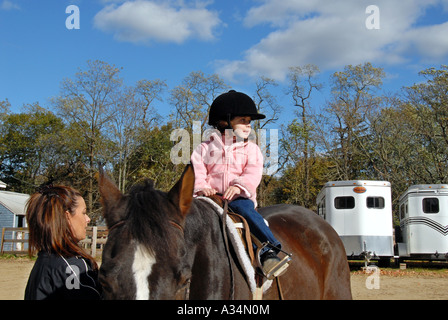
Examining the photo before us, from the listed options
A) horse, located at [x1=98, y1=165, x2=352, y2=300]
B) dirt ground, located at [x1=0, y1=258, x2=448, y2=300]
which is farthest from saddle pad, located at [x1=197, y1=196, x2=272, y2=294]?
dirt ground, located at [x1=0, y1=258, x2=448, y2=300]

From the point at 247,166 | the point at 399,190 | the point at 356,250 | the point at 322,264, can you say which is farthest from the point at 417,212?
the point at 247,166

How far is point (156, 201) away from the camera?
Result: 2176 millimetres

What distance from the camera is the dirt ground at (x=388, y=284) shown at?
1037 cm

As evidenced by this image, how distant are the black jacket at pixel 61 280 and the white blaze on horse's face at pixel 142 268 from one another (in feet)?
2.00

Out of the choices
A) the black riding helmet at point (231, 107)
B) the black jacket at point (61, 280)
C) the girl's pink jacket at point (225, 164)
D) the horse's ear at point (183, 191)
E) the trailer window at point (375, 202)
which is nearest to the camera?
the horse's ear at point (183, 191)

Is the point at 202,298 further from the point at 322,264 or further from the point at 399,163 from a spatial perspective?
the point at 399,163

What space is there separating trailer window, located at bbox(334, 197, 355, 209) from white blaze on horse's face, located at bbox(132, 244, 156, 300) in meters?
15.9

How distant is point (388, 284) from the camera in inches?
511

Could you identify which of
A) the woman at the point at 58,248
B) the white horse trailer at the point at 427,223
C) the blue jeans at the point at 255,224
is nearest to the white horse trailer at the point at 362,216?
the white horse trailer at the point at 427,223

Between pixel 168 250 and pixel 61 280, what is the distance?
0.79 meters

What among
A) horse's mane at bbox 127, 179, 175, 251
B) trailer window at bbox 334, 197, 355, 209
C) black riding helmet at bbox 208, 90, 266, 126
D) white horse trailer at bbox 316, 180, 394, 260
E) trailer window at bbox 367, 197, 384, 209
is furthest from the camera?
trailer window at bbox 334, 197, 355, 209

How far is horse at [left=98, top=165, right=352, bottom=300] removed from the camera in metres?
1.97

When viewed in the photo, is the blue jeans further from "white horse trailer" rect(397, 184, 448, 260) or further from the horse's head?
"white horse trailer" rect(397, 184, 448, 260)

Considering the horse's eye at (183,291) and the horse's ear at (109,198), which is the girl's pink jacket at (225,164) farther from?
the horse's eye at (183,291)
